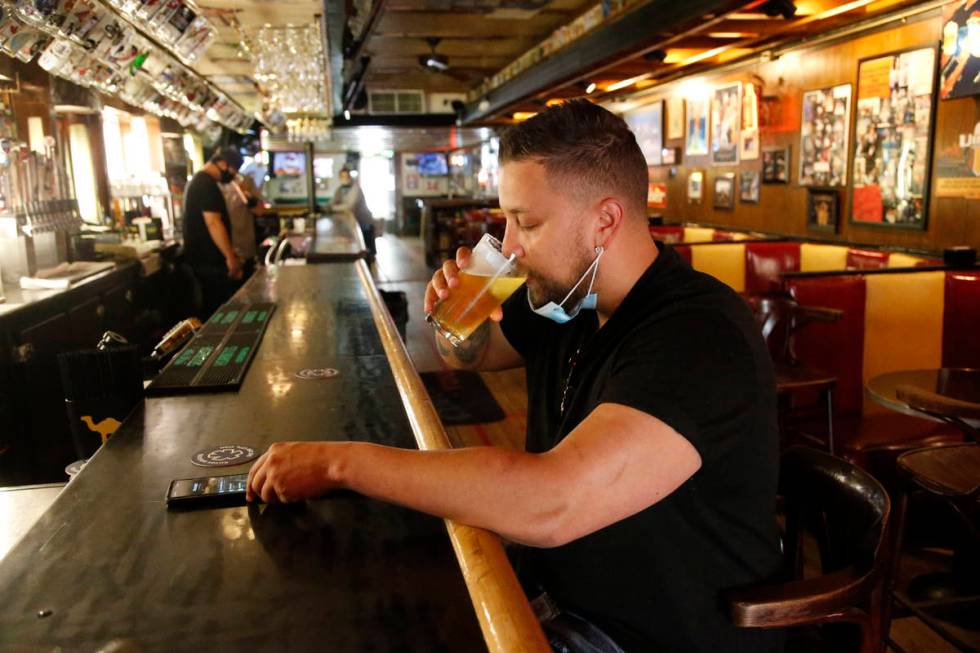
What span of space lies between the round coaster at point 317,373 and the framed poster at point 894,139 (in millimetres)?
4096

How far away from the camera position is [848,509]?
1.42m

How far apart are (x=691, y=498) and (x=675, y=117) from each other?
7.26 meters

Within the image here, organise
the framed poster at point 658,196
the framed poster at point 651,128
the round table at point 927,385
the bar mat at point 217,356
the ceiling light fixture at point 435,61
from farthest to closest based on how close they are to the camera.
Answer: the ceiling light fixture at point 435,61 < the framed poster at point 658,196 < the framed poster at point 651,128 < the round table at point 927,385 < the bar mat at point 217,356

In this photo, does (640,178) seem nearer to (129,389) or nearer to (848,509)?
(848,509)

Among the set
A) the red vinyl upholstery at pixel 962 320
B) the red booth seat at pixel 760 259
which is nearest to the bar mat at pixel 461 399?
the red booth seat at pixel 760 259

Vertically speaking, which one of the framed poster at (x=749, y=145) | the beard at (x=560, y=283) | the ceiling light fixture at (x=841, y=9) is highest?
the ceiling light fixture at (x=841, y=9)

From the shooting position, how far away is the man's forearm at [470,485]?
1076mm

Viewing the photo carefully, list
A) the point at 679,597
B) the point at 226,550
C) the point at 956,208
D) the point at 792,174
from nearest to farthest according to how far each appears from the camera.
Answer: the point at 226,550 < the point at 679,597 < the point at 956,208 < the point at 792,174

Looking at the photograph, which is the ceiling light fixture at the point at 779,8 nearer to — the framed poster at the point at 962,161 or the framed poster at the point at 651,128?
the framed poster at the point at 962,161

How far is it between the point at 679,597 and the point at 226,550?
28.2 inches

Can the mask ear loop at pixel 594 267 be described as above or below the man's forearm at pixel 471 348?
above

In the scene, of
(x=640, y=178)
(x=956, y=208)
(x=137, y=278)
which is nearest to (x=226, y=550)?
(x=640, y=178)

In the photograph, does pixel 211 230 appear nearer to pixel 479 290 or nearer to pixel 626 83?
pixel 626 83

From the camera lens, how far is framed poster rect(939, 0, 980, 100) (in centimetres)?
409
